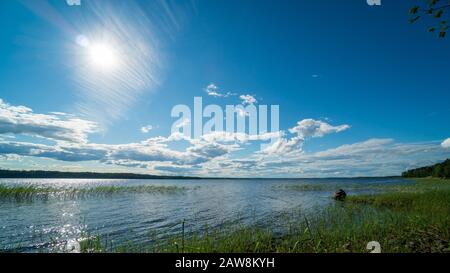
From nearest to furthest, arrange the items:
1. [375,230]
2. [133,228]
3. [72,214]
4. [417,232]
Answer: [417,232] < [375,230] < [133,228] < [72,214]

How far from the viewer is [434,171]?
9450 centimetres

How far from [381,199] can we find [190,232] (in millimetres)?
19043

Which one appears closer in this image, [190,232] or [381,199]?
[190,232]

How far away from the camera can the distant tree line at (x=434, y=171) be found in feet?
265

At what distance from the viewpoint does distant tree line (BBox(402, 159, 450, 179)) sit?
3179 inches

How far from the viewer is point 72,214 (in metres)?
20.1

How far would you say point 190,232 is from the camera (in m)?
14.0
